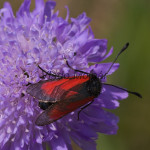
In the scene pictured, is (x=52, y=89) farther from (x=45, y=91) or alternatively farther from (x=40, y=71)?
(x=40, y=71)

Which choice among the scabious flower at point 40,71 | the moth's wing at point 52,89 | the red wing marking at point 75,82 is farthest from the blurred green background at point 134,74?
the moth's wing at point 52,89

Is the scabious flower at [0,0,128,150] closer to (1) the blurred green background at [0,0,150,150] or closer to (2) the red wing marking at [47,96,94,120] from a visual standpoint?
(2) the red wing marking at [47,96,94,120]

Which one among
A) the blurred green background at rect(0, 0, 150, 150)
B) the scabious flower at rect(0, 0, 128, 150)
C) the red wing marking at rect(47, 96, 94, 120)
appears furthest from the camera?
the blurred green background at rect(0, 0, 150, 150)

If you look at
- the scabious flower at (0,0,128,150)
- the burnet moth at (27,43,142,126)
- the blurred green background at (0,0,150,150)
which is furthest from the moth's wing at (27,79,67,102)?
the blurred green background at (0,0,150,150)

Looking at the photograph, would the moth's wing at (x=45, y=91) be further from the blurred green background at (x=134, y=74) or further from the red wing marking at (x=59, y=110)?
the blurred green background at (x=134, y=74)

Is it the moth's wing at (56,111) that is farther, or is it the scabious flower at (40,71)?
the scabious flower at (40,71)

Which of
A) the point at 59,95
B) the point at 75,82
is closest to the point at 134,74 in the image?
the point at 75,82
